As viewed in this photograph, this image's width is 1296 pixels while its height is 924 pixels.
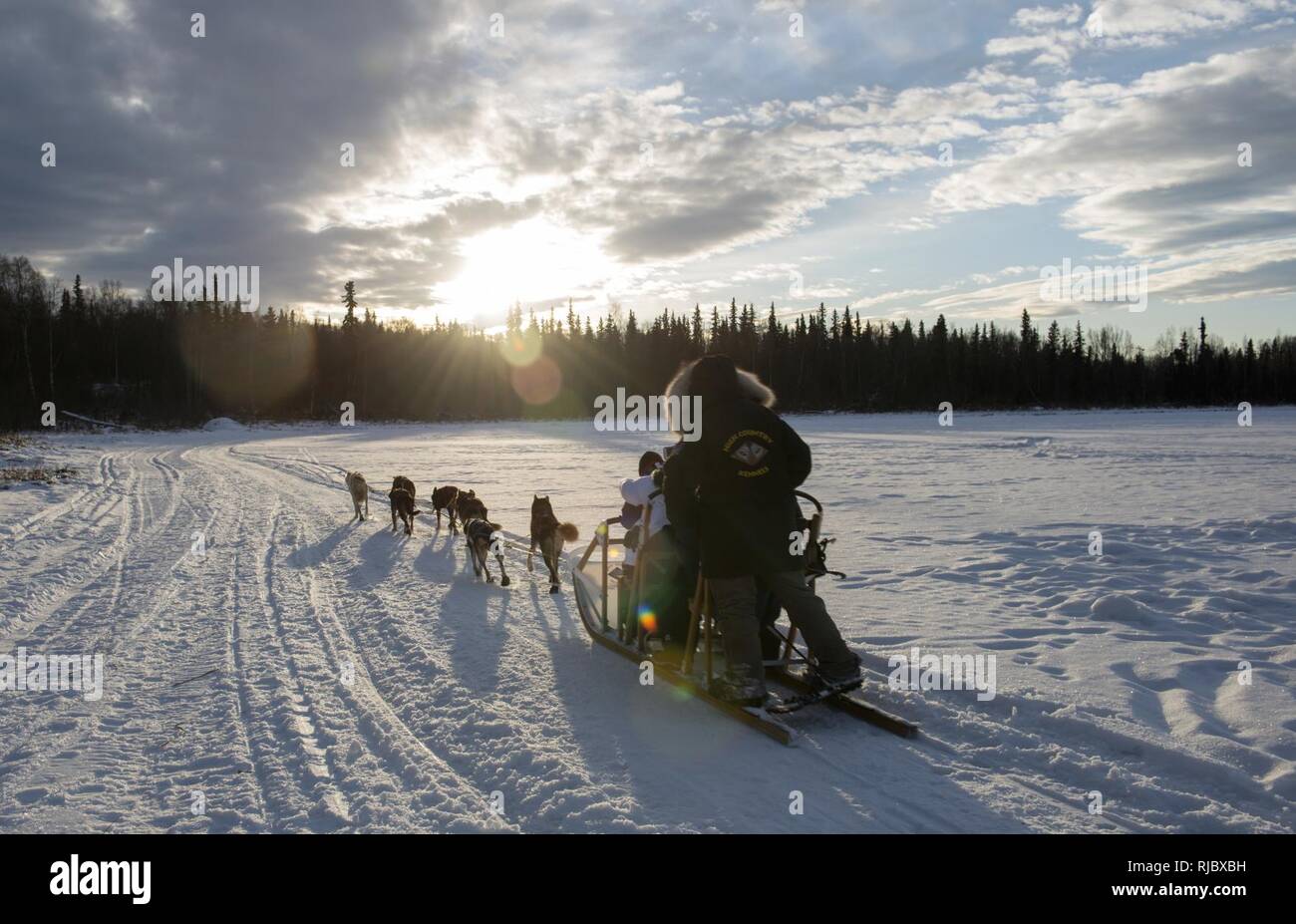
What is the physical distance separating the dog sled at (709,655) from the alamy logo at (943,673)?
432 mm

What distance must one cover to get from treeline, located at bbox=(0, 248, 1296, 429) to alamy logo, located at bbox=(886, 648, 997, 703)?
53.6 meters

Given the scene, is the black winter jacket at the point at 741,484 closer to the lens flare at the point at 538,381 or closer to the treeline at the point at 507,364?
the treeline at the point at 507,364

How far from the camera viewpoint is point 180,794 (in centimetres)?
333

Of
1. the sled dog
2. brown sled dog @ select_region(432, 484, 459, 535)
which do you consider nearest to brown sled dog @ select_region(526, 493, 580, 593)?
the sled dog

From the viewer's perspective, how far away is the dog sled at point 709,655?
4.03 meters

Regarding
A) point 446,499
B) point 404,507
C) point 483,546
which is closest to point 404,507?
point 404,507

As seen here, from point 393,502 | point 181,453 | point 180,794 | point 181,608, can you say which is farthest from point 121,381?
point 180,794

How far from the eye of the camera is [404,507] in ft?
36.2

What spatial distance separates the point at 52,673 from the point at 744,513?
4.55 m

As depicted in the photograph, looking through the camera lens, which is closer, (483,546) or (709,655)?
(709,655)

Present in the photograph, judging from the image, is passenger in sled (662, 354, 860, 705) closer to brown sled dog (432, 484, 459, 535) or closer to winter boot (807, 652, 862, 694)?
winter boot (807, 652, 862, 694)

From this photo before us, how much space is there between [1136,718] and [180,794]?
15.2 ft

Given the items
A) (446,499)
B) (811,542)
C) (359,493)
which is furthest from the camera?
(359,493)
